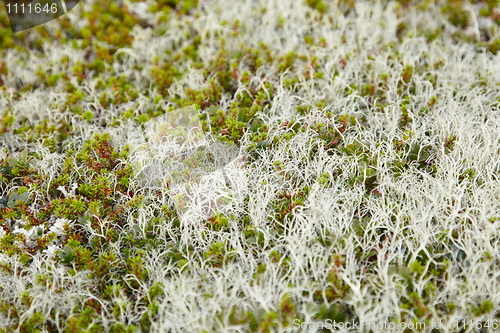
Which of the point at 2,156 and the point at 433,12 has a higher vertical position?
the point at 433,12

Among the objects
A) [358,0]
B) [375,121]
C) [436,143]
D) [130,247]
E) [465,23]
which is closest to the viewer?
[130,247]

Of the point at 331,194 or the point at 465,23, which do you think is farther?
the point at 465,23

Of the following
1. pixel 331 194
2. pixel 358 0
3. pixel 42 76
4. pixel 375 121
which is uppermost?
pixel 358 0

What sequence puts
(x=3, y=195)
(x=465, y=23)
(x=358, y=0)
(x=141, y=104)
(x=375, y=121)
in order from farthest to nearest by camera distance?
(x=358, y=0) → (x=465, y=23) → (x=141, y=104) → (x=375, y=121) → (x=3, y=195)

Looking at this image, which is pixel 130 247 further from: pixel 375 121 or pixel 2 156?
pixel 375 121

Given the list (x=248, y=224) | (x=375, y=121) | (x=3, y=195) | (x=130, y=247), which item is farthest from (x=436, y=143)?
(x=3, y=195)

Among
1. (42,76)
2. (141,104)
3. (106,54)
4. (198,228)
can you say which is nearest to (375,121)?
(198,228)

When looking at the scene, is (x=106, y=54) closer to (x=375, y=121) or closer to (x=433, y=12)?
(x=375, y=121)
